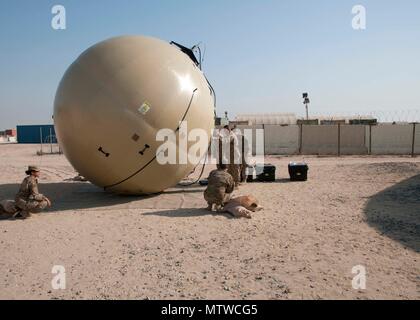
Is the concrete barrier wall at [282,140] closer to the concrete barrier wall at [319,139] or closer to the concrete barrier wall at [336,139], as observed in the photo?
the concrete barrier wall at [336,139]

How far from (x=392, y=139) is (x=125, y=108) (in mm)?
21206

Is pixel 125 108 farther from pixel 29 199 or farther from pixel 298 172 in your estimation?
pixel 298 172

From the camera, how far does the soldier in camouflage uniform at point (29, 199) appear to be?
868 cm

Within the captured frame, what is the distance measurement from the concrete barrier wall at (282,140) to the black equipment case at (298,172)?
12.8 metres

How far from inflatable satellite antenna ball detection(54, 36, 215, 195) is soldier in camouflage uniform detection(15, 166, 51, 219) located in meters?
1.20

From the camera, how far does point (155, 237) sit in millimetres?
7047

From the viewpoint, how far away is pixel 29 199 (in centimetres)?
Result: 878

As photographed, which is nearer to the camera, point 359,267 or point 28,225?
point 359,267

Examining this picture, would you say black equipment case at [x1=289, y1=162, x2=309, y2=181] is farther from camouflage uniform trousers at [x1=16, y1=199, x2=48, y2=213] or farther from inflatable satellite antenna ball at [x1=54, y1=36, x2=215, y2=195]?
camouflage uniform trousers at [x1=16, y1=199, x2=48, y2=213]

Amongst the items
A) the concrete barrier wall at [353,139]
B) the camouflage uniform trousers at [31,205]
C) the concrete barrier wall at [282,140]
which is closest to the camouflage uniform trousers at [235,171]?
the camouflage uniform trousers at [31,205]

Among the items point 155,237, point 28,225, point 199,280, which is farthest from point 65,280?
point 28,225

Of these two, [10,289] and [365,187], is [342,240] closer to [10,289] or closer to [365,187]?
[10,289]

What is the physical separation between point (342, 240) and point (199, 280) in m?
2.78

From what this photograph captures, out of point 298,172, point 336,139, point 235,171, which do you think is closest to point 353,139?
point 336,139
